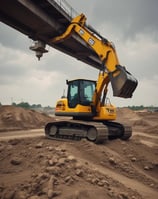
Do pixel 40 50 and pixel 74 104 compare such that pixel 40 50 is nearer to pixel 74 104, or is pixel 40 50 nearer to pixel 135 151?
pixel 74 104

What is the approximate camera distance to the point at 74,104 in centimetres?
1134

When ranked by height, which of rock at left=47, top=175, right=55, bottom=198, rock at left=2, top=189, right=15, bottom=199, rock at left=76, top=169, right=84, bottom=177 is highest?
rock at left=76, top=169, right=84, bottom=177

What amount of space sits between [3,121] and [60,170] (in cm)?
1674

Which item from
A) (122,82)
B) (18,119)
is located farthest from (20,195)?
(18,119)

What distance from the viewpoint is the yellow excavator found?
1029cm

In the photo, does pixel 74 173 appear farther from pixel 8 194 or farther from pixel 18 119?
pixel 18 119

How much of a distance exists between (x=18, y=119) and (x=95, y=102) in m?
13.2

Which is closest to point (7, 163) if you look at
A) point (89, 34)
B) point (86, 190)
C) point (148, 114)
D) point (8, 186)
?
point (8, 186)

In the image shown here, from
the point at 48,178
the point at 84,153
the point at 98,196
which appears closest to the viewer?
the point at 98,196

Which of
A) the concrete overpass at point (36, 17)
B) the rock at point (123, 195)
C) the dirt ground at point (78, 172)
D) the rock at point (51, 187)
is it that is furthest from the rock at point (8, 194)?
the concrete overpass at point (36, 17)

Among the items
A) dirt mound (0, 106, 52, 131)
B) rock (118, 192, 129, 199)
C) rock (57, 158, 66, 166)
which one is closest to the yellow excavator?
rock (57, 158, 66, 166)

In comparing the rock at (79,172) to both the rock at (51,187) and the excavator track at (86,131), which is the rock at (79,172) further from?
the excavator track at (86,131)

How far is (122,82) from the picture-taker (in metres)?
10.1

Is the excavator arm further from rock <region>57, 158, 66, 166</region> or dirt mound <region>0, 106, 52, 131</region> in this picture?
dirt mound <region>0, 106, 52, 131</region>
